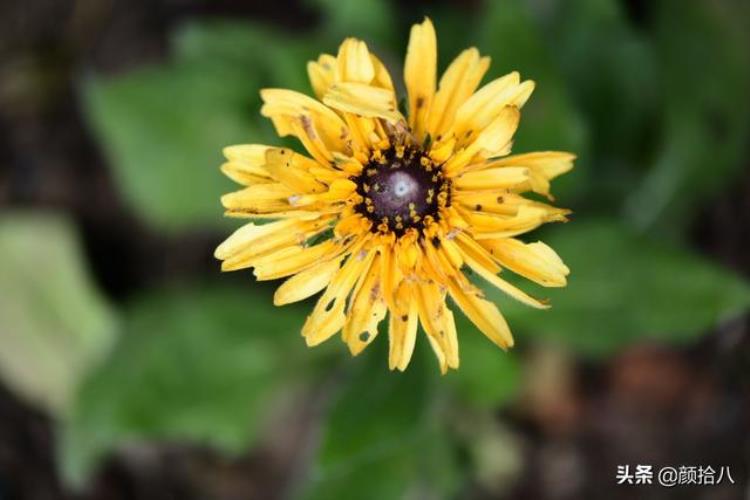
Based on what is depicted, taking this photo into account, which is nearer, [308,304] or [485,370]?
[485,370]

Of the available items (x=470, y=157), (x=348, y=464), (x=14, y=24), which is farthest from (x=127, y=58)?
(x=470, y=157)

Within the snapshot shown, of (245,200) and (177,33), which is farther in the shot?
(177,33)

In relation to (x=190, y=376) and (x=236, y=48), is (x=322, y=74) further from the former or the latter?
(x=190, y=376)

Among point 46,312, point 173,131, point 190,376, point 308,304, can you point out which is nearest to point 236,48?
point 173,131

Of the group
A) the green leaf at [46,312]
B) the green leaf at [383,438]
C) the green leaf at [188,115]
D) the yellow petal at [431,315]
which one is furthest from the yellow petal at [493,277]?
the green leaf at [46,312]

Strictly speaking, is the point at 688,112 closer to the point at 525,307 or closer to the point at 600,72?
the point at 600,72

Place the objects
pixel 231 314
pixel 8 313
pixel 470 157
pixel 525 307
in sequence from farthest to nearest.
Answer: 1. pixel 8 313
2. pixel 231 314
3. pixel 525 307
4. pixel 470 157
